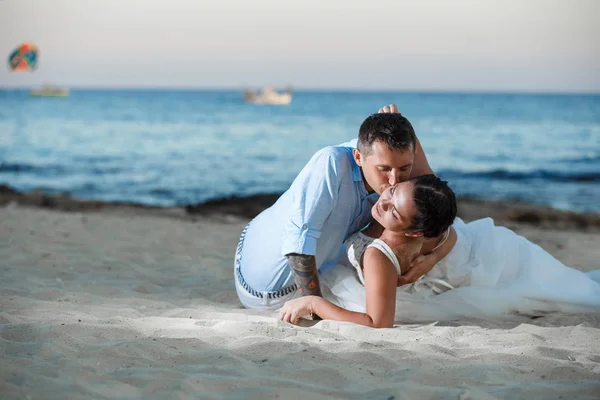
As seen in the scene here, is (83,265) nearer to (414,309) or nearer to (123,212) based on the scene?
(414,309)

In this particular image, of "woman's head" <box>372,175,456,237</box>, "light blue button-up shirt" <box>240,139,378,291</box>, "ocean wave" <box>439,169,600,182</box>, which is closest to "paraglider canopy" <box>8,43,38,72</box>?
"ocean wave" <box>439,169,600,182</box>

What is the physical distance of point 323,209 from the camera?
3352mm

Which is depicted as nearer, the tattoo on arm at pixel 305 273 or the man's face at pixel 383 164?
the man's face at pixel 383 164

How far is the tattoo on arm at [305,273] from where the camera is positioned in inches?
135

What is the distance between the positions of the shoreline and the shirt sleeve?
4902 mm

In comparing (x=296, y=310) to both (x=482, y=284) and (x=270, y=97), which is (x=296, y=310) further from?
(x=270, y=97)

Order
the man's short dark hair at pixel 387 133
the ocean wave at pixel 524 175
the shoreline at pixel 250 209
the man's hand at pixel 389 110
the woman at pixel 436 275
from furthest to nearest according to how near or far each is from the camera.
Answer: the ocean wave at pixel 524 175, the shoreline at pixel 250 209, the man's hand at pixel 389 110, the woman at pixel 436 275, the man's short dark hair at pixel 387 133

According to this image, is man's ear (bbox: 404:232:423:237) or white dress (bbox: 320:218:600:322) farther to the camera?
white dress (bbox: 320:218:600:322)

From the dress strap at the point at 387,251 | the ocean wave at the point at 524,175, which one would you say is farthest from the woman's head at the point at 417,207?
the ocean wave at the point at 524,175

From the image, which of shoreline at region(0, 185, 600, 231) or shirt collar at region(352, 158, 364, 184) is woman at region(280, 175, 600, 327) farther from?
shoreline at region(0, 185, 600, 231)

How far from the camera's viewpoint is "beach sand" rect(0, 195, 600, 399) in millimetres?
2443

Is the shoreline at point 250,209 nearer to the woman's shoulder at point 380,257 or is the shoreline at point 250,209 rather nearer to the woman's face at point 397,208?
the woman's shoulder at point 380,257

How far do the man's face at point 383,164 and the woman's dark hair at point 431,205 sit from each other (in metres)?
0.09

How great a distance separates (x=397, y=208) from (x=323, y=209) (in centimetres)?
39
